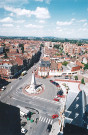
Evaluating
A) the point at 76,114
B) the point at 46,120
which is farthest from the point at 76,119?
the point at 46,120

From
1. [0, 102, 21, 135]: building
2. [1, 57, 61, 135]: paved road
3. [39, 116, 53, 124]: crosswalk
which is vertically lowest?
[39, 116, 53, 124]: crosswalk

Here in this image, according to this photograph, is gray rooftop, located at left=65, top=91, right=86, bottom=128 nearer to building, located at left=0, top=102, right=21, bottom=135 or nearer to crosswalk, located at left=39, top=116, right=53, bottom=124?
building, located at left=0, top=102, right=21, bottom=135

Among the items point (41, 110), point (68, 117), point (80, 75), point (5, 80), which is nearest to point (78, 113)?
point (68, 117)

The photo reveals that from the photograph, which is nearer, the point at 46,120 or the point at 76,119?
the point at 76,119

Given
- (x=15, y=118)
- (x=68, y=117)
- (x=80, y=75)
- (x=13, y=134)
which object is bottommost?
(x=80, y=75)

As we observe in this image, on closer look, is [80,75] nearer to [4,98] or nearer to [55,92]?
[55,92]

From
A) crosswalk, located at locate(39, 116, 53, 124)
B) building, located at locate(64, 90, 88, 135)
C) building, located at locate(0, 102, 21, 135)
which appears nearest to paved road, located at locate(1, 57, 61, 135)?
crosswalk, located at locate(39, 116, 53, 124)

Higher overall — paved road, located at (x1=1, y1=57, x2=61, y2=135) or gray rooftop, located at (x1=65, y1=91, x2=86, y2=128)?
gray rooftop, located at (x1=65, y1=91, x2=86, y2=128)

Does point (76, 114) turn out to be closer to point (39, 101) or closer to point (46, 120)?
point (46, 120)

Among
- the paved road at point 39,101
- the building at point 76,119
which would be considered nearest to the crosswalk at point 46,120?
the paved road at point 39,101

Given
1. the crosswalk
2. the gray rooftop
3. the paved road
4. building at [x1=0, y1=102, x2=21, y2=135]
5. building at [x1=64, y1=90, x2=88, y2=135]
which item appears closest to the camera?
building at [x1=0, y1=102, x2=21, y2=135]

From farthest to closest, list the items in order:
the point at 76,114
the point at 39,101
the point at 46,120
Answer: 1. the point at 39,101
2. the point at 46,120
3. the point at 76,114
